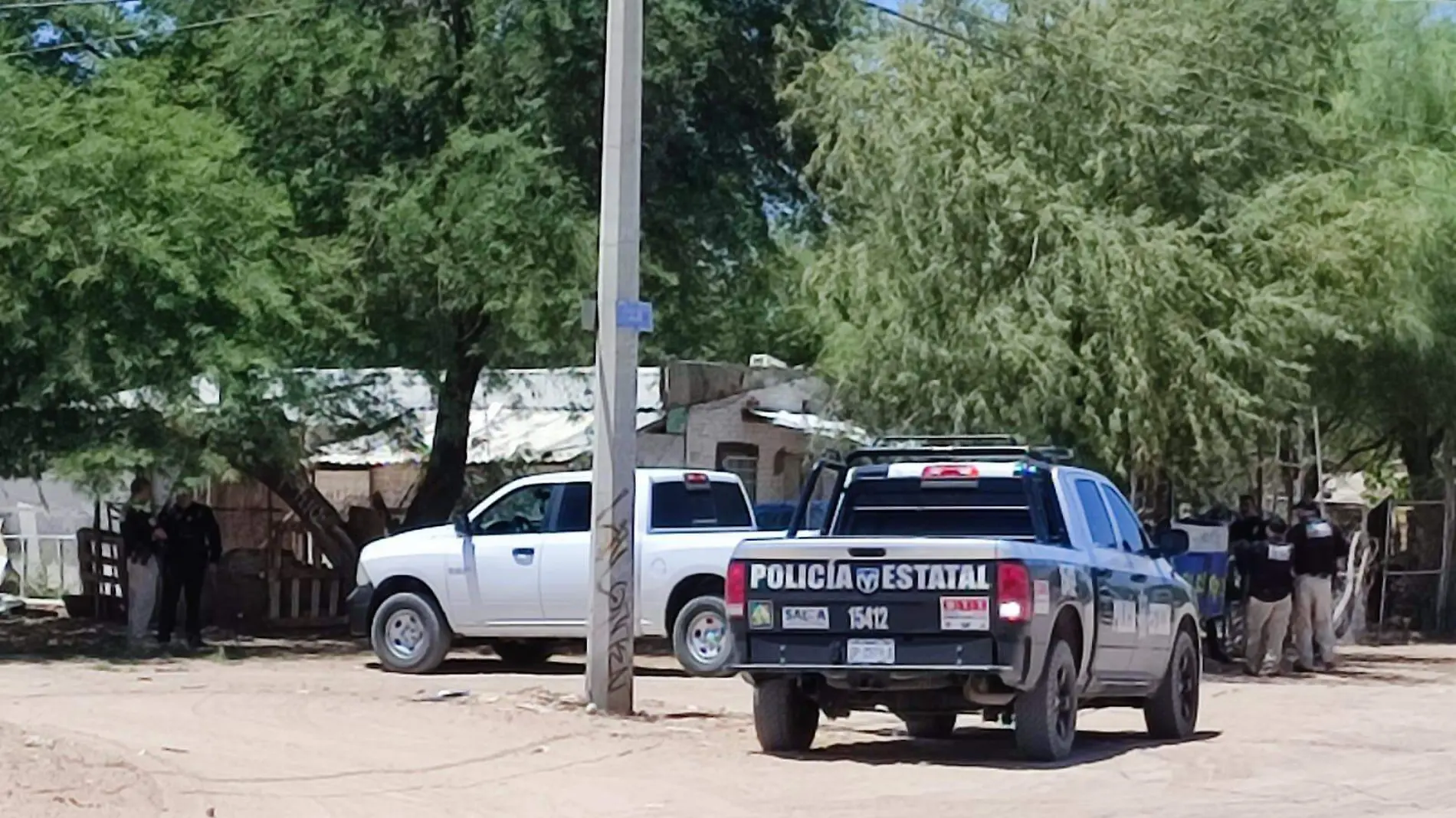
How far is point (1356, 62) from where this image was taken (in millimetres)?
28656

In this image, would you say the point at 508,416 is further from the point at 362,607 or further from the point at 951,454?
the point at 951,454

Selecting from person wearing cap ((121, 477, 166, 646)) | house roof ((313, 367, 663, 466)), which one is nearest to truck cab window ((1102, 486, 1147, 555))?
house roof ((313, 367, 663, 466))

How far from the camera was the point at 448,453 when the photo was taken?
2758 cm

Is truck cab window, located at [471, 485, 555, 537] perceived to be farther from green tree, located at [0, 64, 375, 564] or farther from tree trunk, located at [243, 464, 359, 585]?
tree trunk, located at [243, 464, 359, 585]

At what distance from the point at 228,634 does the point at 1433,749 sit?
15286 millimetres

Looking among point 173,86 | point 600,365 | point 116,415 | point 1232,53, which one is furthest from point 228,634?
point 1232,53

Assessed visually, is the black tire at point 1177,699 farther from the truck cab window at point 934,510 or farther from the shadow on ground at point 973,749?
the truck cab window at point 934,510

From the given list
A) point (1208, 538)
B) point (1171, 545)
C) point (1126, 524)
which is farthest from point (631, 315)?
point (1208, 538)

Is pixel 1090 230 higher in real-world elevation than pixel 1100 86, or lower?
lower

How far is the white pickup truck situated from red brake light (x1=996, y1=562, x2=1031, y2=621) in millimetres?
7365

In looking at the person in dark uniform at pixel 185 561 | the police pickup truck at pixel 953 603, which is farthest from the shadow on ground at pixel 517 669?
the police pickup truck at pixel 953 603

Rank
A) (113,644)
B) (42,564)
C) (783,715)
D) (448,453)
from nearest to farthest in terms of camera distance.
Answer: (783,715), (113,644), (448,453), (42,564)

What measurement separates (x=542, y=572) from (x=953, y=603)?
26.7ft

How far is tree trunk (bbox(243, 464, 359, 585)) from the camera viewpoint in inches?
1074
